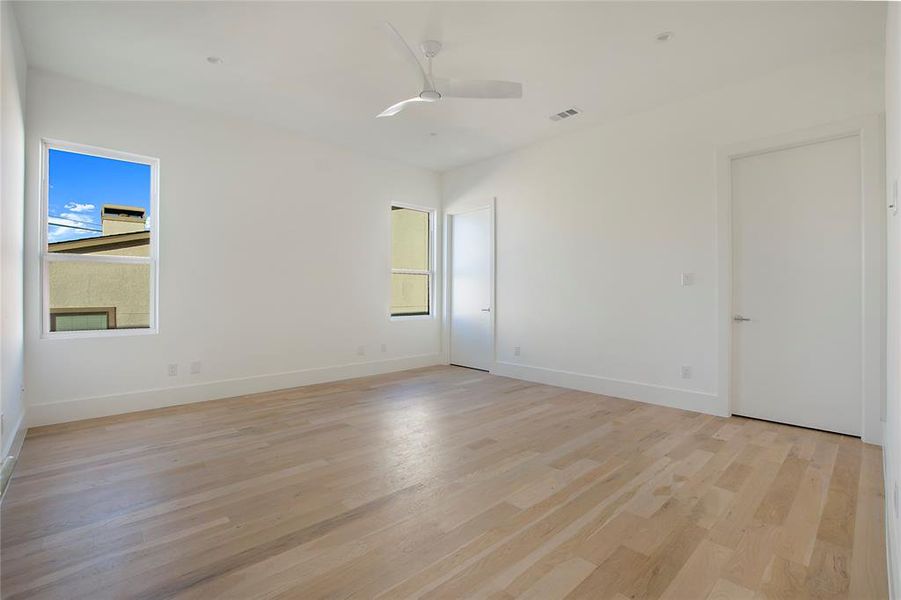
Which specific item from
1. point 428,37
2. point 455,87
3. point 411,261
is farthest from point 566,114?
point 411,261

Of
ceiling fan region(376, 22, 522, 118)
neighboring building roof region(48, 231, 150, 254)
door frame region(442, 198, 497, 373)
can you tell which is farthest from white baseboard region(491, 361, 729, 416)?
neighboring building roof region(48, 231, 150, 254)

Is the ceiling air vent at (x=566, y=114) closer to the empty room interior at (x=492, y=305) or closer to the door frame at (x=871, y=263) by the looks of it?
the empty room interior at (x=492, y=305)

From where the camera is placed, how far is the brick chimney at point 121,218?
4.07 meters

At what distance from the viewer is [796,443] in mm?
3225

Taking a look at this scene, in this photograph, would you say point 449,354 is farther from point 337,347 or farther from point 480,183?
point 480,183

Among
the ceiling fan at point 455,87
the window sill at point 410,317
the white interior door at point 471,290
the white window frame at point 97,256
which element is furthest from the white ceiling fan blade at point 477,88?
the window sill at point 410,317

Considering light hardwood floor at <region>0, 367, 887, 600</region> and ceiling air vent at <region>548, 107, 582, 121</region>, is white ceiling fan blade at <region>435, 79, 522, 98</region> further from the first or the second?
light hardwood floor at <region>0, 367, 887, 600</region>

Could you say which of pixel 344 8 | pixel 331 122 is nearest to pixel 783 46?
pixel 344 8

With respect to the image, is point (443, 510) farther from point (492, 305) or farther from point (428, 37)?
point (492, 305)

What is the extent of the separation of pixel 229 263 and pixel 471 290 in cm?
322

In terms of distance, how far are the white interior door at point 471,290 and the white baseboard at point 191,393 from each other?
963 millimetres

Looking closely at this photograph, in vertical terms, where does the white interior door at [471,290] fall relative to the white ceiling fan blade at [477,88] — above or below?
below

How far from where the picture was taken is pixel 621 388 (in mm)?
4629

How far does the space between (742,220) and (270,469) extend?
431 centimetres
